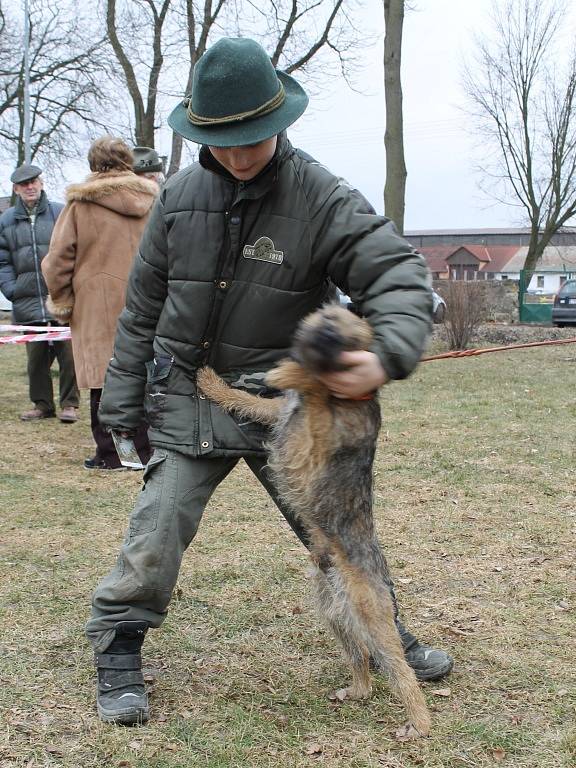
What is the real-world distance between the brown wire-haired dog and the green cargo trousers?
0.27 meters

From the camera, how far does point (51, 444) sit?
22.6ft

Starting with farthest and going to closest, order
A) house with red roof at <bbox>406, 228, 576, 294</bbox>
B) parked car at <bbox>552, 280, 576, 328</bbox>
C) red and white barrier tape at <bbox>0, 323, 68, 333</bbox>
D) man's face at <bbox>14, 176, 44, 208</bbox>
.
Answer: house with red roof at <bbox>406, 228, 576, 294</bbox> → parked car at <bbox>552, 280, 576, 328</bbox> → red and white barrier tape at <bbox>0, 323, 68, 333</bbox> → man's face at <bbox>14, 176, 44, 208</bbox>

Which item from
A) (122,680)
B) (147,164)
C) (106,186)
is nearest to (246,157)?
(122,680)

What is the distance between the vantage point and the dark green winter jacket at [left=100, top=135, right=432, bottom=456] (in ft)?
8.15

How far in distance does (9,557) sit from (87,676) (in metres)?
1.40

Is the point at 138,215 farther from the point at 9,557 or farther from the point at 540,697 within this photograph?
the point at 540,697

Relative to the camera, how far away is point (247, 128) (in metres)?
2.36

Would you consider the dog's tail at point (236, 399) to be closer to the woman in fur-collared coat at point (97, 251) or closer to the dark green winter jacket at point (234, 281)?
the dark green winter jacket at point (234, 281)

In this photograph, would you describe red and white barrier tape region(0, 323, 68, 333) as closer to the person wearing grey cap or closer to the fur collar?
the person wearing grey cap

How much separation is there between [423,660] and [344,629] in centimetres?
44

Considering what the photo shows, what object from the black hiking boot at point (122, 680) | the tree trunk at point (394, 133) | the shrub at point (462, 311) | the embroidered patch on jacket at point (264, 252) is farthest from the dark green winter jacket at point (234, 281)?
the shrub at point (462, 311)

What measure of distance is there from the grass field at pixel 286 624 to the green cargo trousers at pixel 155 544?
38 cm

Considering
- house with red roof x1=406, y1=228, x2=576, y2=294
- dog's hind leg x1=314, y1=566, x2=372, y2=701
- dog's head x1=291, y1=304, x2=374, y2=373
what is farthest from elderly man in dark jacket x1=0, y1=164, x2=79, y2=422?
house with red roof x1=406, y1=228, x2=576, y2=294

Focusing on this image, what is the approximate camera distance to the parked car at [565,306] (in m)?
21.2
